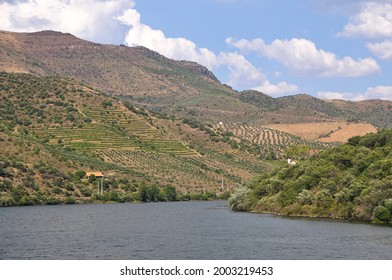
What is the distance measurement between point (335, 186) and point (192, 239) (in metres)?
34.3

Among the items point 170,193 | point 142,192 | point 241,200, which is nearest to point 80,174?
point 142,192

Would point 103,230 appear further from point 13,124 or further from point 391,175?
point 13,124

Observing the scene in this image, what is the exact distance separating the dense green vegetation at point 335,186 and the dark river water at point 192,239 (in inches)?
213

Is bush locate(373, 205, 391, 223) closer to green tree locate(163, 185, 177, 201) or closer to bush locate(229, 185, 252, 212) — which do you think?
bush locate(229, 185, 252, 212)

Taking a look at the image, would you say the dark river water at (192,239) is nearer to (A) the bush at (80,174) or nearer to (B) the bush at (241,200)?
(B) the bush at (241,200)

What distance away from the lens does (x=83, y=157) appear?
17650 cm

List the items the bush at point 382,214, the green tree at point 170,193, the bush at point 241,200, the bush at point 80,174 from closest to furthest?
the bush at point 382,214
the bush at point 241,200
the bush at point 80,174
the green tree at point 170,193

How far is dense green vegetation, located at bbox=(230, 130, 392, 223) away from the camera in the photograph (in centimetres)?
8575

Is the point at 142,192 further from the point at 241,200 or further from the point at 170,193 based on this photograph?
the point at 241,200

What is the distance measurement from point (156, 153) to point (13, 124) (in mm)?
44082

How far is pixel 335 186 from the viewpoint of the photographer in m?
95.7

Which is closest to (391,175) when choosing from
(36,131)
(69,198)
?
(69,198)

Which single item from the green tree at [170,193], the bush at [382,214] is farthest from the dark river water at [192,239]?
the green tree at [170,193]

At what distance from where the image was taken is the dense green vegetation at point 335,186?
85.8m
